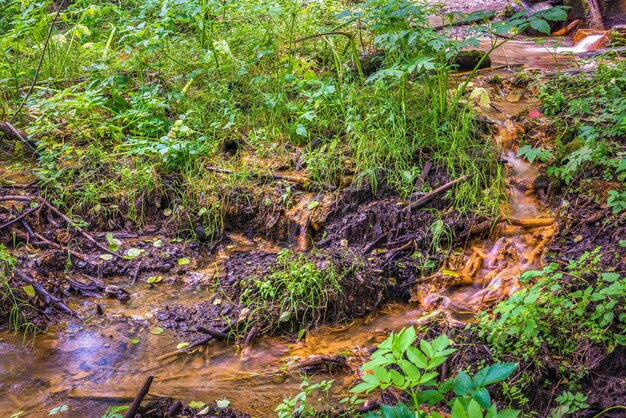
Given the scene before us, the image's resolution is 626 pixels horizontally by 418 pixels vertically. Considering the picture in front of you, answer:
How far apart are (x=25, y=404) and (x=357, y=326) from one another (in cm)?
202

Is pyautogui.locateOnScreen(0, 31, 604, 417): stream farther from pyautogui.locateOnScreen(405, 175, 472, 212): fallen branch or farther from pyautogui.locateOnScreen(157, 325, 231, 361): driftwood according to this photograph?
pyautogui.locateOnScreen(405, 175, 472, 212): fallen branch

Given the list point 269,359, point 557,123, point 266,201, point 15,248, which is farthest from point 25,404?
point 557,123

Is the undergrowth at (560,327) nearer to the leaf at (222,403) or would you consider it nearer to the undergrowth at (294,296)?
the undergrowth at (294,296)

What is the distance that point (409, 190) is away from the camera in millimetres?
4469

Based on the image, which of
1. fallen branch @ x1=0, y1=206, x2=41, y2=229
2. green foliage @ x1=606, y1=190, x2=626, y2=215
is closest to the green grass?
fallen branch @ x1=0, y1=206, x2=41, y2=229

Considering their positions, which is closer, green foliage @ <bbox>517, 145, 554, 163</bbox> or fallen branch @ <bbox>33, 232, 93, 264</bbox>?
green foliage @ <bbox>517, 145, 554, 163</bbox>

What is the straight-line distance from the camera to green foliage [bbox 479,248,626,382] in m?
2.76

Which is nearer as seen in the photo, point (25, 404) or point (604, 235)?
point (25, 404)

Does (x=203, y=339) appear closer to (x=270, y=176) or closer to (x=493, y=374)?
(x=270, y=176)

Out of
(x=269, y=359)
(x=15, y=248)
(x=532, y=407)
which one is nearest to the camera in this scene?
(x=532, y=407)

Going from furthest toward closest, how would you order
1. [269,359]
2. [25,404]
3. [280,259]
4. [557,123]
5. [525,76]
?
1. [525,76]
2. [557,123]
3. [280,259]
4. [269,359]
5. [25,404]

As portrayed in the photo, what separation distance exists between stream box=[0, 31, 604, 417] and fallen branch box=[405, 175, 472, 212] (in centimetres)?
44

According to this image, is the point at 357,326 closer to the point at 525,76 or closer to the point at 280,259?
the point at 280,259

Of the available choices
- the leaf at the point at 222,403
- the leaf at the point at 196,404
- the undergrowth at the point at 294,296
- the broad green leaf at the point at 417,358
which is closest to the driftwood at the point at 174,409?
the leaf at the point at 196,404
